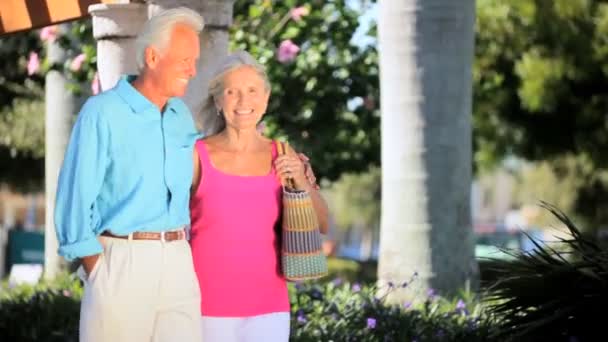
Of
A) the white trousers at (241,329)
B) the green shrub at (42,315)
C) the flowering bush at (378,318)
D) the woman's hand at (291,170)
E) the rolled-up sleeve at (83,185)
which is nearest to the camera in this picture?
the rolled-up sleeve at (83,185)

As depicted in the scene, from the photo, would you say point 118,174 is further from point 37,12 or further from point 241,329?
point 37,12

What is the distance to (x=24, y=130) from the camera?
88.6ft

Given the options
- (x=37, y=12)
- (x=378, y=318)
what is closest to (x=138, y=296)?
(x=37, y=12)

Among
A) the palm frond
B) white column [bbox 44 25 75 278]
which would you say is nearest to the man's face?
the palm frond

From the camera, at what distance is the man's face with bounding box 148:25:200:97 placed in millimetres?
4824

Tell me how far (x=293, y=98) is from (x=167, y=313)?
10610mm

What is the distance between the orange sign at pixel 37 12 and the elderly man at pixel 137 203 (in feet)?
10.5

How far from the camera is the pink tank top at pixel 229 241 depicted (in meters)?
5.01

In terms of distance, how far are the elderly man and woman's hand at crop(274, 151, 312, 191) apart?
15.1 inches

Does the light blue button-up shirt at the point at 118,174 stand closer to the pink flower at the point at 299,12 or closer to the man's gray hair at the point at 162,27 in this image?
the man's gray hair at the point at 162,27

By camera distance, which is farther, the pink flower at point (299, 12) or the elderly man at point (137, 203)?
the pink flower at point (299, 12)

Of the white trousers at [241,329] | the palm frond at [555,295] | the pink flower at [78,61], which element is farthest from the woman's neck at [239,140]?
the pink flower at [78,61]

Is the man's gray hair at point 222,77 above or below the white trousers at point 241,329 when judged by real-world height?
above

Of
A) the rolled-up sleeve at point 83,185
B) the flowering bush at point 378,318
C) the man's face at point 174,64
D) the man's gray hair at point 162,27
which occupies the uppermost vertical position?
the man's gray hair at point 162,27
